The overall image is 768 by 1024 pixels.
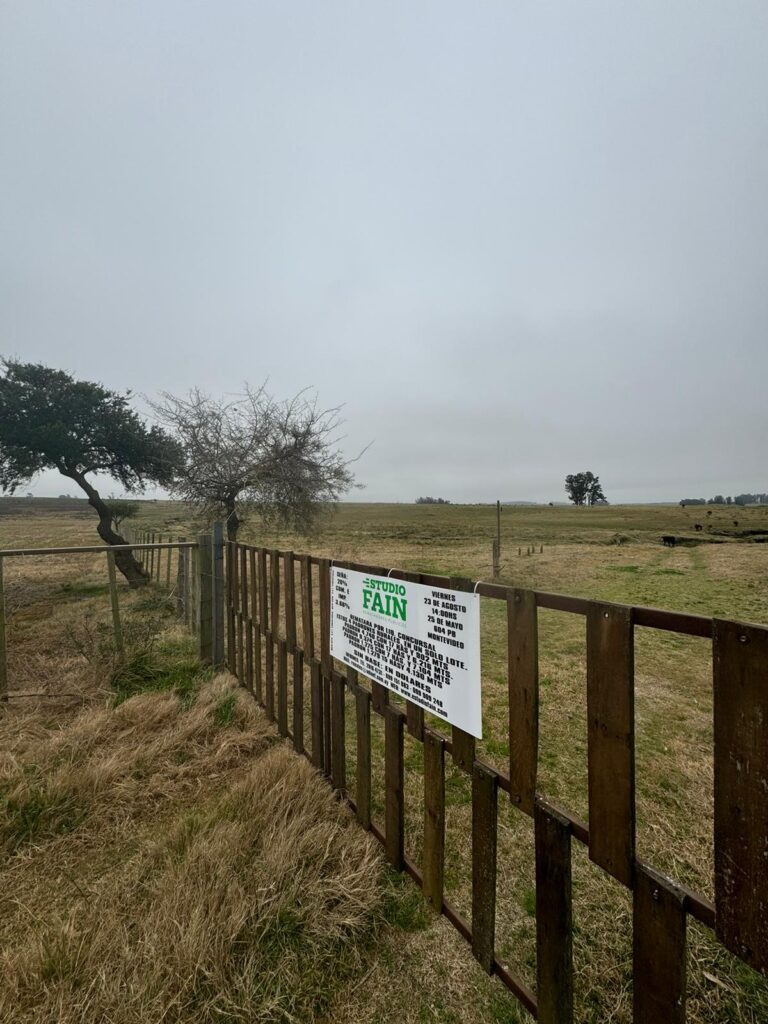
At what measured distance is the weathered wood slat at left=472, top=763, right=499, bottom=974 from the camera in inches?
66.1

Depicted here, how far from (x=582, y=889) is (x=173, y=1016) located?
5.96 ft

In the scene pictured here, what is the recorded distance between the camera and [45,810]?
2537 millimetres

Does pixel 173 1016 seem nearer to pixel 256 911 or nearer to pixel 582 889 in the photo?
pixel 256 911

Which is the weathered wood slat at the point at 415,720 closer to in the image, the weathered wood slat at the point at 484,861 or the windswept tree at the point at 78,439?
the weathered wood slat at the point at 484,861

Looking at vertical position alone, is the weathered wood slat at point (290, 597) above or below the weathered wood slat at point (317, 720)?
above

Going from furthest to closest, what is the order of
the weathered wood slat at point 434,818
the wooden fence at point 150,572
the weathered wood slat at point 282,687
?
the wooden fence at point 150,572 < the weathered wood slat at point 282,687 < the weathered wood slat at point 434,818

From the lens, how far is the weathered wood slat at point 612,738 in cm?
122

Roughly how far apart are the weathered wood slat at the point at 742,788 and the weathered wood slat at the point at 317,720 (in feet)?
7.25

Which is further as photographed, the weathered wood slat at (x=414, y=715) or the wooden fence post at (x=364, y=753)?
the wooden fence post at (x=364, y=753)

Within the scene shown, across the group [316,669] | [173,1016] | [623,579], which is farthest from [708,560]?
[173,1016]

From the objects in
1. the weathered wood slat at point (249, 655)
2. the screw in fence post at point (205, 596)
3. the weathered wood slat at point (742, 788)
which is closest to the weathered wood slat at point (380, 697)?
the weathered wood slat at point (742, 788)

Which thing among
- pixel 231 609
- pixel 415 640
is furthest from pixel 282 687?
pixel 415 640

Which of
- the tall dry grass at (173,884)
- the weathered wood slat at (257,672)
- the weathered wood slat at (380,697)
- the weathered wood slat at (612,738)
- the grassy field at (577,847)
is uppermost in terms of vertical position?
the weathered wood slat at (612,738)

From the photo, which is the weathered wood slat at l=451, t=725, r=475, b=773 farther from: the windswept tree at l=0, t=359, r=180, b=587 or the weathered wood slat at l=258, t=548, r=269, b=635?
the windswept tree at l=0, t=359, r=180, b=587
